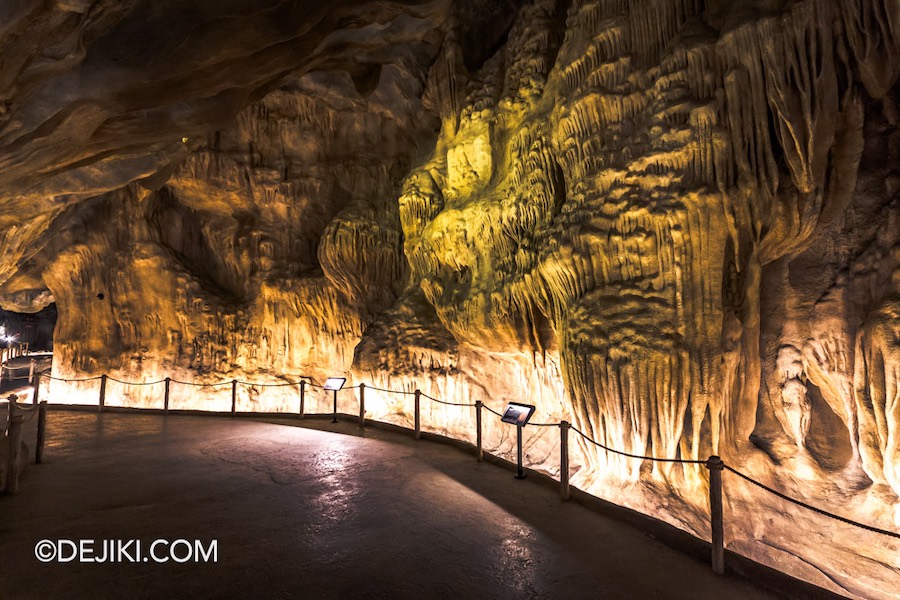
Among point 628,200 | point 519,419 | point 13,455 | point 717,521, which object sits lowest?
point 717,521

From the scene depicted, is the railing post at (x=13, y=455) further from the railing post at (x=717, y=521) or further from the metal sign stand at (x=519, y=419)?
the railing post at (x=717, y=521)

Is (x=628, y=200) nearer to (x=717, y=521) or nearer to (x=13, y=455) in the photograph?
(x=717, y=521)

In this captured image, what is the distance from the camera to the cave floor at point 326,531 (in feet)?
9.86

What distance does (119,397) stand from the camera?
13484mm

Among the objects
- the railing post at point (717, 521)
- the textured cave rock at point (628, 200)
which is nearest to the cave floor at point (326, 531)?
the railing post at point (717, 521)

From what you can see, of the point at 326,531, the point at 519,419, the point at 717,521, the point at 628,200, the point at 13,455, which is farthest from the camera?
the point at 628,200

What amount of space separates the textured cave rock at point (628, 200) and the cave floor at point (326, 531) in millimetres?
2264

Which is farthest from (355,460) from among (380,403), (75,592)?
(380,403)

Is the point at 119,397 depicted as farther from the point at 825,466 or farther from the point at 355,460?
the point at 825,466

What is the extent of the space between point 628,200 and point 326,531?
452 cm

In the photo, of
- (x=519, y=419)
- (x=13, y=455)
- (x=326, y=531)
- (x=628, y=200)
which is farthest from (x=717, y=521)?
(x=13, y=455)

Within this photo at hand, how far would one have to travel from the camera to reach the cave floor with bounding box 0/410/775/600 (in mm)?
3004

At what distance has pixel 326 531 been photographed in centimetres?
374

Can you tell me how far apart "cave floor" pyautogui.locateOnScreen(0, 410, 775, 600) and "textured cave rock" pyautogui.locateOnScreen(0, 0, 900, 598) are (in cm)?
226
